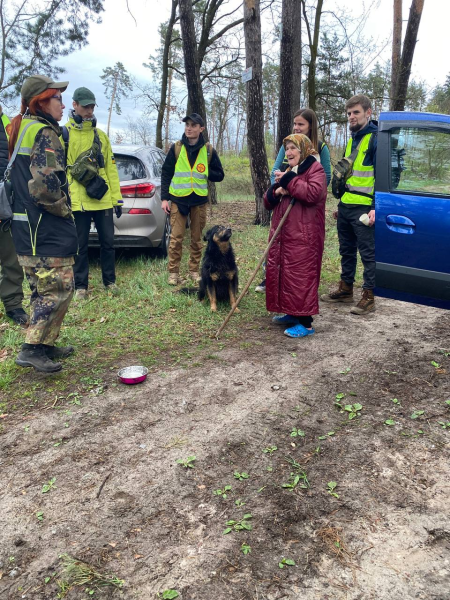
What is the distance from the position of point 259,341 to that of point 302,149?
1.93 metres

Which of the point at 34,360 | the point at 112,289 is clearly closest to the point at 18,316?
the point at 112,289

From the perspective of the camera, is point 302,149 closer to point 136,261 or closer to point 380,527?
point 380,527

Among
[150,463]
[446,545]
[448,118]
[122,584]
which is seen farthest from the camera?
[448,118]

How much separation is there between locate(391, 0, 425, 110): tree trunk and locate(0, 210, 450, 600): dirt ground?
10.8m

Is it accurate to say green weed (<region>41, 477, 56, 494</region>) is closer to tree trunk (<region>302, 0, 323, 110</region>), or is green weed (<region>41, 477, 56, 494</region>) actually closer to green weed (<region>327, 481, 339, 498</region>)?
green weed (<region>327, 481, 339, 498</region>)

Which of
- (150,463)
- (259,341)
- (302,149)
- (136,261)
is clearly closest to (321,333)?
(259,341)

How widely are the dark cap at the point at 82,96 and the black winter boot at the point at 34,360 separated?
3127 millimetres

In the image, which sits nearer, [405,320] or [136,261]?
[405,320]

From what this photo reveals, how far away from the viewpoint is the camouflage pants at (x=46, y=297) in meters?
3.54

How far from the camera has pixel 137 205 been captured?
20.9 feet

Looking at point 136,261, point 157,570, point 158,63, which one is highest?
point 158,63

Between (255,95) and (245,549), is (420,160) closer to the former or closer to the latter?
(245,549)

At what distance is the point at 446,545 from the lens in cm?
202

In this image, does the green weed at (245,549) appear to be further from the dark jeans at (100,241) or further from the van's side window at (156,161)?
the van's side window at (156,161)
